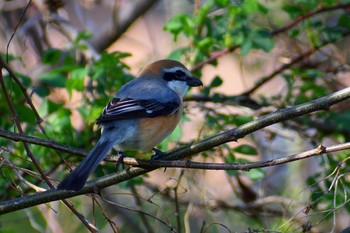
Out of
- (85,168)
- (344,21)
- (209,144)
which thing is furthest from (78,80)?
(344,21)

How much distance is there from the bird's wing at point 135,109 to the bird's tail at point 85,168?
19 cm

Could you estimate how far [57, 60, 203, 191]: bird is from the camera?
10.1 feet

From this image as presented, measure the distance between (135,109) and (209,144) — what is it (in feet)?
3.04

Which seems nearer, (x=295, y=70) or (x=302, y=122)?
(x=295, y=70)

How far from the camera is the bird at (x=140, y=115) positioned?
10.1 ft

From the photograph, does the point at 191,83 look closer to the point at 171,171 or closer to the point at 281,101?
the point at 281,101

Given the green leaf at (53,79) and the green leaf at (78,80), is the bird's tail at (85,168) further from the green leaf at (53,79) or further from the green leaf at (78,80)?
the green leaf at (53,79)

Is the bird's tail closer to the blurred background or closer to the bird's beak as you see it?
the blurred background

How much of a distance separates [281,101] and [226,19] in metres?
0.72

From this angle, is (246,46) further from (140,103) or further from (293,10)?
(140,103)

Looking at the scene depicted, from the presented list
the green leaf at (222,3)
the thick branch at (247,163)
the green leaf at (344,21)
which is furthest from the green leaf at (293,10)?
the thick branch at (247,163)

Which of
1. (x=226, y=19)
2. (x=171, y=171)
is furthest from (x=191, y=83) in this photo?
(x=171, y=171)

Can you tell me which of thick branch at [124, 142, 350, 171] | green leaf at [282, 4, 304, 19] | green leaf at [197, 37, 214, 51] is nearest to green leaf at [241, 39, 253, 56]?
green leaf at [197, 37, 214, 51]

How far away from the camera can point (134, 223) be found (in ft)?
15.4
